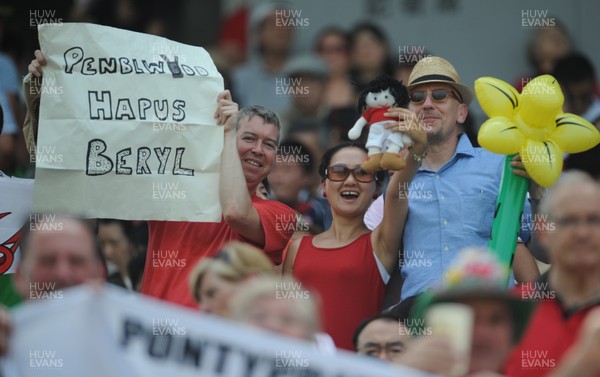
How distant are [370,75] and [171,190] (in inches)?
166

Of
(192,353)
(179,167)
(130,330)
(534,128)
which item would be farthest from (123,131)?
(192,353)

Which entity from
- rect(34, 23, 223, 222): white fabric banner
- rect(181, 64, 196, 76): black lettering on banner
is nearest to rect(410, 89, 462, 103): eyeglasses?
rect(34, 23, 223, 222): white fabric banner

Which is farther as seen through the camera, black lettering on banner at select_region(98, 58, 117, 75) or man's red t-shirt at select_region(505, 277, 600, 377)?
black lettering on banner at select_region(98, 58, 117, 75)

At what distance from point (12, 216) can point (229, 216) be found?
1317 millimetres

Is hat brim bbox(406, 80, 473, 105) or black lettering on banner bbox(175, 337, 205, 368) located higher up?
hat brim bbox(406, 80, 473, 105)

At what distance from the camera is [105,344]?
5.08 metres

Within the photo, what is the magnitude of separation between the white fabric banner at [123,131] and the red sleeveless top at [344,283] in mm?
578

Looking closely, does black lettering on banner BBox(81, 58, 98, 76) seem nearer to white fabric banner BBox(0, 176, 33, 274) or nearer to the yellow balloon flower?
white fabric banner BBox(0, 176, 33, 274)

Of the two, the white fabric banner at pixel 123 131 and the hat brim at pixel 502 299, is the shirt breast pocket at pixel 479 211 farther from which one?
the hat brim at pixel 502 299

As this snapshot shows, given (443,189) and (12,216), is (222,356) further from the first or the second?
(12,216)

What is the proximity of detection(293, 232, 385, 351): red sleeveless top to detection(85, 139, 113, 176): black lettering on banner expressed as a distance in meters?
1.15

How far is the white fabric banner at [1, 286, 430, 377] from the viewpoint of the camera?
497cm

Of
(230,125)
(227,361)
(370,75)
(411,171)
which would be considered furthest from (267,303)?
(370,75)

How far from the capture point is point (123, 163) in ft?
24.7
